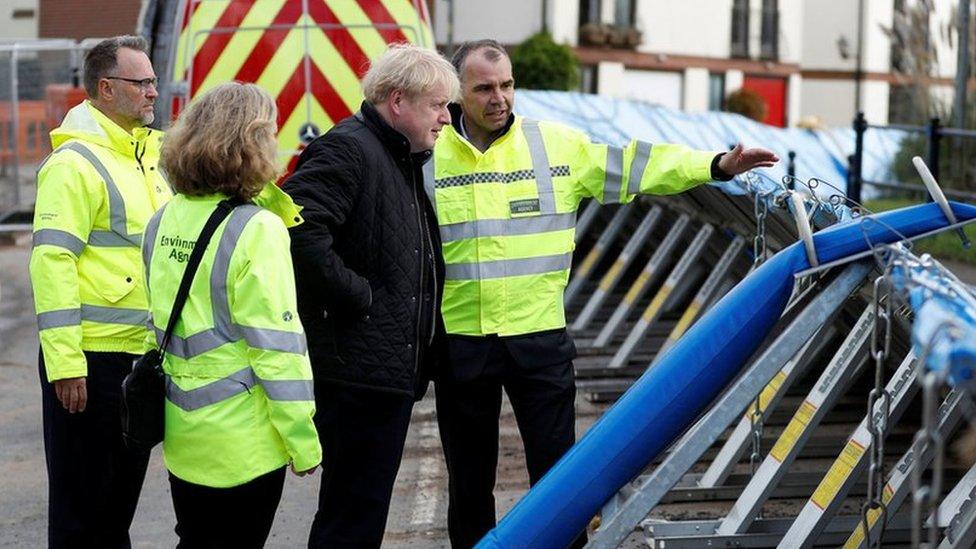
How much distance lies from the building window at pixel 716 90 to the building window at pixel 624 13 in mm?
3500

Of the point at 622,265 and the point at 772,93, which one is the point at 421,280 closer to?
the point at 622,265

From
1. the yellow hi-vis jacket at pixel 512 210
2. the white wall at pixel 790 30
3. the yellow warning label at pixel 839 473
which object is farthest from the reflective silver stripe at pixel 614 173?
the white wall at pixel 790 30

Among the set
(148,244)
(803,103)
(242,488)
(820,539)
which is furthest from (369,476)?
(803,103)

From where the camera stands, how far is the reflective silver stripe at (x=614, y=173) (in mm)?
5172

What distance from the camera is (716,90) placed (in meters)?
45.2

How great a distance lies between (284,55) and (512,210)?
150 inches

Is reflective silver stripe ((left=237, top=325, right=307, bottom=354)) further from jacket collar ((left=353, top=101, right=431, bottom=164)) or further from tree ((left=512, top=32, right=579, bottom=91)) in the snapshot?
tree ((left=512, top=32, right=579, bottom=91))

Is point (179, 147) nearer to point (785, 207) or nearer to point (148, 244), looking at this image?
point (148, 244)

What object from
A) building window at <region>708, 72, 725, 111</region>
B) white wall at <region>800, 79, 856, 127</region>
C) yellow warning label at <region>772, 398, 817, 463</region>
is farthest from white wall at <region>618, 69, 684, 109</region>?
yellow warning label at <region>772, 398, 817, 463</region>

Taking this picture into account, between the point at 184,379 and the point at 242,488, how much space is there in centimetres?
30

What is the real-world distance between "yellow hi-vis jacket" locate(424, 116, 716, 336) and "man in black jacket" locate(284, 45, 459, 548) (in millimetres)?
355

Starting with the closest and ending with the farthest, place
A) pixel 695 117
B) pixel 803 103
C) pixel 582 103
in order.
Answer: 1. pixel 582 103
2. pixel 695 117
3. pixel 803 103

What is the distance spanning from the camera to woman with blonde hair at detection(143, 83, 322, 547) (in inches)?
160

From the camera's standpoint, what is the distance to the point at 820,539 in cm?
578
